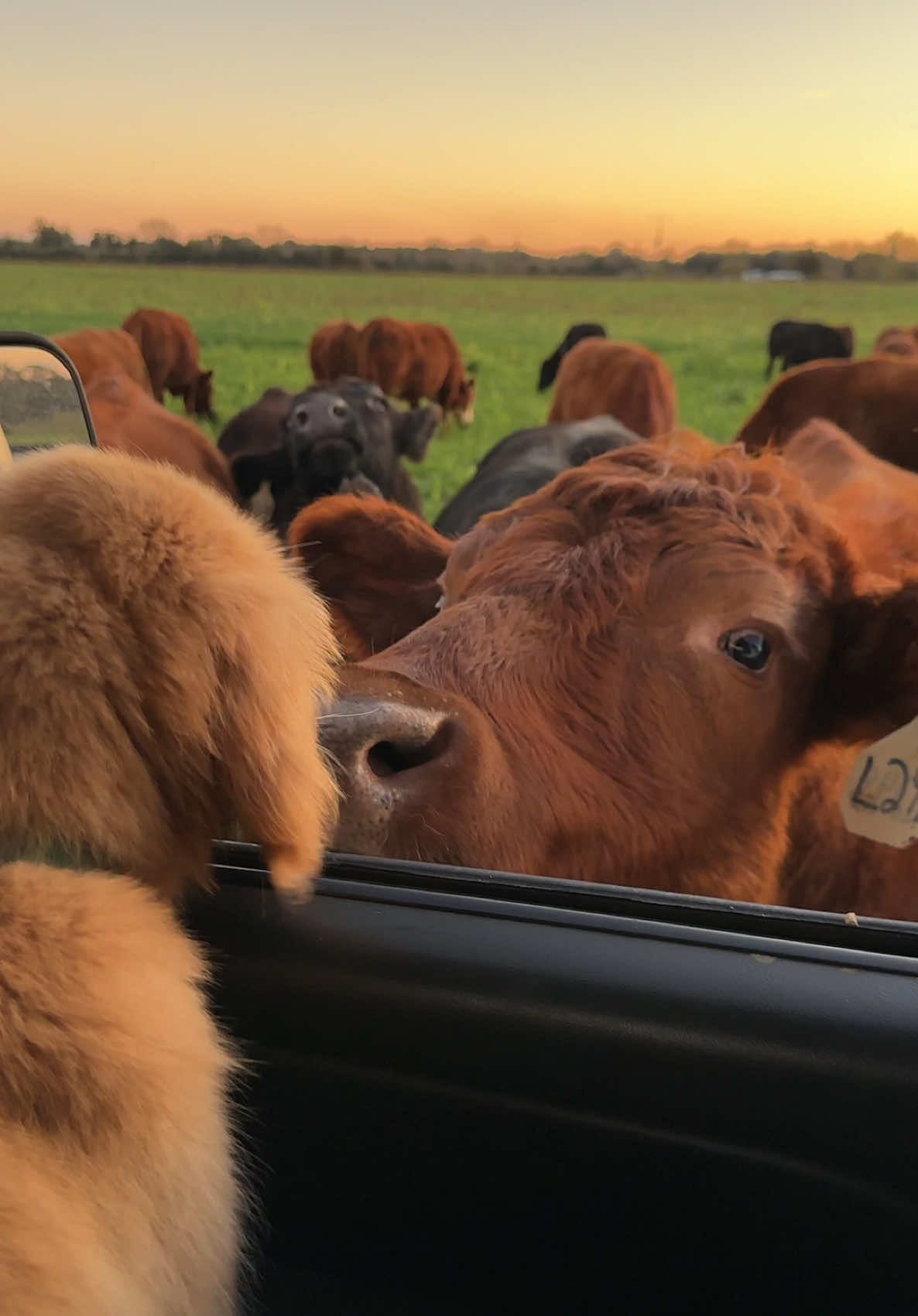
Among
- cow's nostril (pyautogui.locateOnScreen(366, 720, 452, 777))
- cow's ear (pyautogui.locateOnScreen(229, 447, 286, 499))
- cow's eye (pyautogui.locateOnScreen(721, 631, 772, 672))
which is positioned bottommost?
cow's nostril (pyautogui.locateOnScreen(366, 720, 452, 777))

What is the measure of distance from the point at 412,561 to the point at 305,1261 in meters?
1.37

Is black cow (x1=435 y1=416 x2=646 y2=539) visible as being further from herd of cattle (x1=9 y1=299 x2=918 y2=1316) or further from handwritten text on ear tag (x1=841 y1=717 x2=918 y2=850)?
handwritten text on ear tag (x1=841 y1=717 x2=918 y2=850)

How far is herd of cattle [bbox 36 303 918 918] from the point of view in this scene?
1645 millimetres

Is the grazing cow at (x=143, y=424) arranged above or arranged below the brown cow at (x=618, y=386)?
below

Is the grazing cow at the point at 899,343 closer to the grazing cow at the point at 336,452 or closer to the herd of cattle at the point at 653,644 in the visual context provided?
the herd of cattle at the point at 653,644

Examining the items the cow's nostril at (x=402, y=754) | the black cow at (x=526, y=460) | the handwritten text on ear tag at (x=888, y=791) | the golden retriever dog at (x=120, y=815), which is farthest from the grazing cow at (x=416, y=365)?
the golden retriever dog at (x=120, y=815)

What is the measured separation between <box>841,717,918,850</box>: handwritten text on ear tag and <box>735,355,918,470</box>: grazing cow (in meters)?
0.76

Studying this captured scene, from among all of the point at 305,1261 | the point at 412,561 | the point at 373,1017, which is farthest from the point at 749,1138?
the point at 412,561

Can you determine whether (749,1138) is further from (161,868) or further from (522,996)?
(161,868)

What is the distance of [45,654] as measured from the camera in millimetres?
1008

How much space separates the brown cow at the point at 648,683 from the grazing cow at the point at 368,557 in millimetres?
392

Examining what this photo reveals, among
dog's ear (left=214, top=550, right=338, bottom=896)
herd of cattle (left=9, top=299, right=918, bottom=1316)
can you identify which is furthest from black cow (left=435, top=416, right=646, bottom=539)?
dog's ear (left=214, top=550, right=338, bottom=896)

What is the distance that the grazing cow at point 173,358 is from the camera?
101 inches

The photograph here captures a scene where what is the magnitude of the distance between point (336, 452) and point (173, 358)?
17.9 inches
